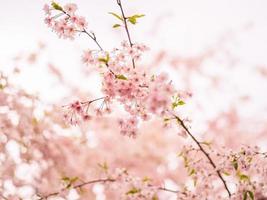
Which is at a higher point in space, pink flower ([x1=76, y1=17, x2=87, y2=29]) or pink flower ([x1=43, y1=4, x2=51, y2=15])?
pink flower ([x1=43, y1=4, x2=51, y2=15])

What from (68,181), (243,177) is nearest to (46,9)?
(68,181)

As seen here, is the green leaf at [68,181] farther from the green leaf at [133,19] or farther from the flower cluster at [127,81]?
the green leaf at [133,19]

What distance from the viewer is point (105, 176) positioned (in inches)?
101

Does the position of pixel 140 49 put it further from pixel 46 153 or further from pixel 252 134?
pixel 252 134

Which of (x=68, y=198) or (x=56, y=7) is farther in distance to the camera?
(x=68, y=198)

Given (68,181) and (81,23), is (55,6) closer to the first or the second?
(81,23)

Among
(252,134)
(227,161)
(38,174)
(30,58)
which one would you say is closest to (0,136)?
(38,174)

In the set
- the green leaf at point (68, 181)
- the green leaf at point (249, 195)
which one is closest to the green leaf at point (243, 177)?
the green leaf at point (249, 195)

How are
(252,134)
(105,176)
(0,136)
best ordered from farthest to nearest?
(252,134) → (0,136) → (105,176)

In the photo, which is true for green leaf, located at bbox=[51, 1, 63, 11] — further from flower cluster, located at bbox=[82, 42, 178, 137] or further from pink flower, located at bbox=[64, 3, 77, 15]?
flower cluster, located at bbox=[82, 42, 178, 137]

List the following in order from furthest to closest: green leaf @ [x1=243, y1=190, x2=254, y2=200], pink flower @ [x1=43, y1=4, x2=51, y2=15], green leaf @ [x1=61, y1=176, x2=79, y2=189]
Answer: green leaf @ [x1=61, y1=176, x2=79, y2=189] < green leaf @ [x1=243, y1=190, x2=254, y2=200] < pink flower @ [x1=43, y1=4, x2=51, y2=15]

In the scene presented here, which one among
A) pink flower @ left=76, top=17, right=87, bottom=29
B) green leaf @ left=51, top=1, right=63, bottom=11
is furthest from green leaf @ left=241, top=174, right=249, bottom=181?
green leaf @ left=51, top=1, right=63, bottom=11

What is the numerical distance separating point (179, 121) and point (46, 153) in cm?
218

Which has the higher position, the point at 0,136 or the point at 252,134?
the point at 252,134
